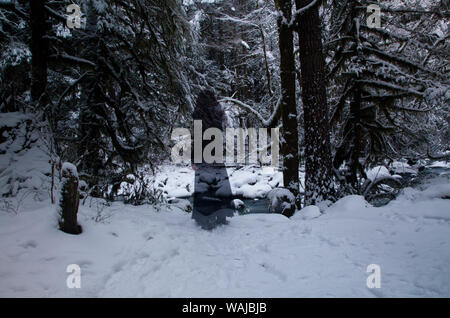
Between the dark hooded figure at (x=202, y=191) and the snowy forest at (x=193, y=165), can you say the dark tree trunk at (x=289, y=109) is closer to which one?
the snowy forest at (x=193, y=165)

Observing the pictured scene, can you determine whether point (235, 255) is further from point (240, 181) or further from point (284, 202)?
point (240, 181)

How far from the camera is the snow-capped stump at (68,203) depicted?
3.15 meters

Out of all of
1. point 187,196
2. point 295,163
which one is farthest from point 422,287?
point 187,196

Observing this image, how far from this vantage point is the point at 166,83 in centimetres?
691

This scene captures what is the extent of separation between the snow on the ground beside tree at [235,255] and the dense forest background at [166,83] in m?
1.87

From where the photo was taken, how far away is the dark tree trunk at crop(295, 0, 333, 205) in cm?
584

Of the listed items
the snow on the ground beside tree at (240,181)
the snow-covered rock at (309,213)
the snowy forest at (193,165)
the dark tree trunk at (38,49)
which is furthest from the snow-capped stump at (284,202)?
the snow on the ground beside tree at (240,181)

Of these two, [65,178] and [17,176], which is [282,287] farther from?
[17,176]

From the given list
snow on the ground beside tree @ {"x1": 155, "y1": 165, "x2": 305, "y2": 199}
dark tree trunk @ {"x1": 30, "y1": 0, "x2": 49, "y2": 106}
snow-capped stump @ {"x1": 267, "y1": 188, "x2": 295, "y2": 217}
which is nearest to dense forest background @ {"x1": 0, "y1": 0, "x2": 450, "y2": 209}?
dark tree trunk @ {"x1": 30, "y1": 0, "x2": 49, "y2": 106}

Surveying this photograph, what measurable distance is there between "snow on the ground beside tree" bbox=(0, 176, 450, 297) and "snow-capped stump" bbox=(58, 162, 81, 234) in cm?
13

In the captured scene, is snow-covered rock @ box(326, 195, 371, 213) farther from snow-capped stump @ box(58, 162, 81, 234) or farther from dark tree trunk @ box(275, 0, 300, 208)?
snow-capped stump @ box(58, 162, 81, 234)

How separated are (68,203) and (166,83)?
180 inches

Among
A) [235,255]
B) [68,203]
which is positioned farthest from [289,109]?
[68,203]

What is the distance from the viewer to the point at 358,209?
465cm
